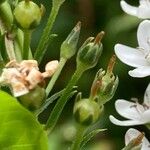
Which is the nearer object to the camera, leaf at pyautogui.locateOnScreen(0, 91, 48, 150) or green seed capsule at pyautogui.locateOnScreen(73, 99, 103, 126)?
leaf at pyautogui.locateOnScreen(0, 91, 48, 150)

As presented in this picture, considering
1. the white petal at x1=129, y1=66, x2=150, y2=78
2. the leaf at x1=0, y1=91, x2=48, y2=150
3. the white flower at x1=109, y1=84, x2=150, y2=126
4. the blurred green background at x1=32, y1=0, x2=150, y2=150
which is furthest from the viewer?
the blurred green background at x1=32, y1=0, x2=150, y2=150

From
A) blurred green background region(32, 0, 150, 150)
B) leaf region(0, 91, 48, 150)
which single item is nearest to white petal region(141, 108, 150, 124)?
leaf region(0, 91, 48, 150)

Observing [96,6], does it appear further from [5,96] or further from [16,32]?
[5,96]

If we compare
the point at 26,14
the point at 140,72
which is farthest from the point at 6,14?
the point at 140,72

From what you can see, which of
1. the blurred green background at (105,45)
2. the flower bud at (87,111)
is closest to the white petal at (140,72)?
the flower bud at (87,111)

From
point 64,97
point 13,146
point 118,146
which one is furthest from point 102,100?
point 118,146

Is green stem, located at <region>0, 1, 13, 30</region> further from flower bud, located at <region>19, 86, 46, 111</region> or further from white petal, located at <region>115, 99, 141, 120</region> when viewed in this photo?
white petal, located at <region>115, 99, 141, 120</region>

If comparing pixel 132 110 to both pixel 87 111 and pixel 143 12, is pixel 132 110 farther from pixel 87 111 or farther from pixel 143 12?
pixel 87 111
